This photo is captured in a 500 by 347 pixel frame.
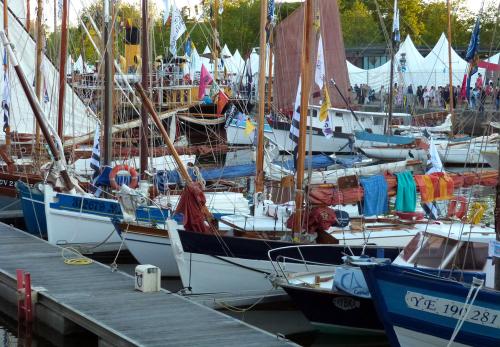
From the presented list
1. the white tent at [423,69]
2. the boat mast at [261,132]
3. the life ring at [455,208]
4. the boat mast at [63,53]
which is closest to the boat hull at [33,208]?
Result: the boat mast at [63,53]

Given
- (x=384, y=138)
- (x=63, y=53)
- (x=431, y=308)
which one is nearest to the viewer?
(x=431, y=308)

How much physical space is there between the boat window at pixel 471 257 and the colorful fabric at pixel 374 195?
17.9ft

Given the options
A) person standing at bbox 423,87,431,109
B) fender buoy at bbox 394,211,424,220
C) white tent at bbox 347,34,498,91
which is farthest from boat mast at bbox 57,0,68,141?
person standing at bbox 423,87,431,109

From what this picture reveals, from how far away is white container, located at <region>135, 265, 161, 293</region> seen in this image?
1897cm

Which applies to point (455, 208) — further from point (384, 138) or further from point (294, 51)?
point (384, 138)

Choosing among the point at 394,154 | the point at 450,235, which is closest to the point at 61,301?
the point at 450,235

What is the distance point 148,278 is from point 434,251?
220 inches

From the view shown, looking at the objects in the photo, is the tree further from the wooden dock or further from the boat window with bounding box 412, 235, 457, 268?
the boat window with bounding box 412, 235, 457, 268

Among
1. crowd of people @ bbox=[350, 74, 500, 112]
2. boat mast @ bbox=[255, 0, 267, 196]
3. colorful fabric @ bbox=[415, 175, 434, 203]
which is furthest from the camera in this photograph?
crowd of people @ bbox=[350, 74, 500, 112]

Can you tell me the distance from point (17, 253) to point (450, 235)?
10810mm

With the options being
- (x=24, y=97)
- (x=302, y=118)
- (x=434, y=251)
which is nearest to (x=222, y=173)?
(x=302, y=118)

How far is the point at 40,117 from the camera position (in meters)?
24.4

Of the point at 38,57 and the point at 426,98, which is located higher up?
the point at 38,57

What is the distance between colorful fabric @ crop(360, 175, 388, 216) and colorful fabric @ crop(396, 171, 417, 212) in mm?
357
